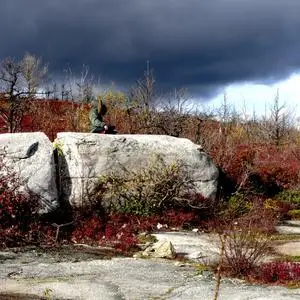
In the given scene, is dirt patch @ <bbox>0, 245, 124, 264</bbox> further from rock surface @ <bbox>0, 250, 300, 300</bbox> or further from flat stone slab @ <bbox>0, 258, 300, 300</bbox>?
flat stone slab @ <bbox>0, 258, 300, 300</bbox>

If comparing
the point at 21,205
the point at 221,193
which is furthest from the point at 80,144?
the point at 221,193

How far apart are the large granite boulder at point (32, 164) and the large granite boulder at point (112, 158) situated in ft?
2.06

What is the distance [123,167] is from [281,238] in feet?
15.5

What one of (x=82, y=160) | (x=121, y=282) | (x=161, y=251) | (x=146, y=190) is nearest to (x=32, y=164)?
(x=82, y=160)

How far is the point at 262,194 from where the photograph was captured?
65.2ft

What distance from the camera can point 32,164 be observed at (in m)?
14.9

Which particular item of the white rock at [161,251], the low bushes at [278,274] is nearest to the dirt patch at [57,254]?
the white rock at [161,251]

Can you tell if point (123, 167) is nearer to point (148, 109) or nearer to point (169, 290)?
point (169, 290)

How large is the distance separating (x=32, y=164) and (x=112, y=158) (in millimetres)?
2363

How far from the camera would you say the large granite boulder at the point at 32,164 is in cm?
1469

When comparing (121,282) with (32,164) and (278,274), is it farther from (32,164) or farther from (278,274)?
(32,164)

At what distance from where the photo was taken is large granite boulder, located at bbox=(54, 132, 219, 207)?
15.7 metres

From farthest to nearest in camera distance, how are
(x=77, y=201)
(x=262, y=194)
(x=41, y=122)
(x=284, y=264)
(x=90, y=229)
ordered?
1. (x=41, y=122)
2. (x=262, y=194)
3. (x=77, y=201)
4. (x=90, y=229)
5. (x=284, y=264)

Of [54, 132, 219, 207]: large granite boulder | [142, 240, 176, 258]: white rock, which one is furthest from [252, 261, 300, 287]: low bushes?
[54, 132, 219, 207]: large granite boulder
